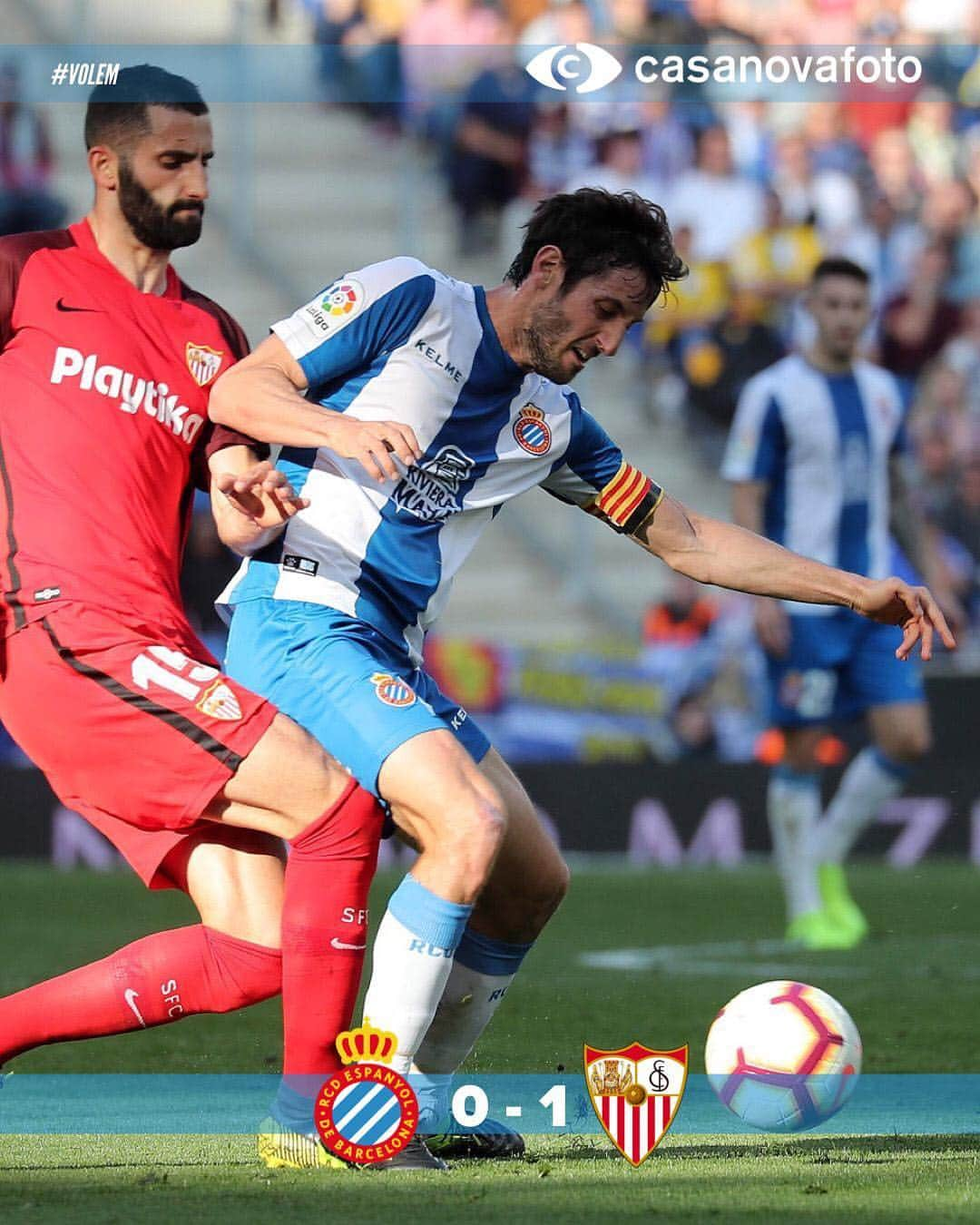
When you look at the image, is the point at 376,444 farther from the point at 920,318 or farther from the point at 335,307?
the point at 920,318

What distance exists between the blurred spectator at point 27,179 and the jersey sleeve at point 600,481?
10.9 feet

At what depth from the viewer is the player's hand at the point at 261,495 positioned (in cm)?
388

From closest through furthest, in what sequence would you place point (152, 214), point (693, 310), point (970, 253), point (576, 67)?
point (152, 214), point (576, 67), point (693, 310), point (970, 253)

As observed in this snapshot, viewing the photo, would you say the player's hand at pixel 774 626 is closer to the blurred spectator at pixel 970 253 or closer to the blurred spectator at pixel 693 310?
the blurred spectator at pixel 693 310

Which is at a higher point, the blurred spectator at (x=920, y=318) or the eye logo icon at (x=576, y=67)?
the eye logo icon at (x=576, y=67)

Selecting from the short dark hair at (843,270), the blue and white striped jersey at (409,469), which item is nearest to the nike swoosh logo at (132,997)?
the blue and white striped jersey at (409,469)

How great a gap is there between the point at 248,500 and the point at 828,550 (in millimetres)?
5639

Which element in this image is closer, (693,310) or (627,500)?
(627,500)

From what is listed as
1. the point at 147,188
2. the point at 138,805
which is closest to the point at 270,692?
the point at 138,805

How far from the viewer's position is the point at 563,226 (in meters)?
4.34

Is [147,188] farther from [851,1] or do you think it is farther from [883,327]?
[883,327]

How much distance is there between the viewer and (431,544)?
440 cm

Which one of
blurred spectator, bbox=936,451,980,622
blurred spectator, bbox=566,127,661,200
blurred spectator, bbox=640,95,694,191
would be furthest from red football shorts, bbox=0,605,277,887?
blurred spectator, bbox=936,451,980,622

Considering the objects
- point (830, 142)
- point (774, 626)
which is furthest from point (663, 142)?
point (774, 626)
